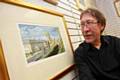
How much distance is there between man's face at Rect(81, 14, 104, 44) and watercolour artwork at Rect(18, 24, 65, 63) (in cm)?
23

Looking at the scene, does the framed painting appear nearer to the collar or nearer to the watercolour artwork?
the watercolour artwork

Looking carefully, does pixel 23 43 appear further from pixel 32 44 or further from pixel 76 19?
pixel 76 19

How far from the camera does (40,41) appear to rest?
4.04ft

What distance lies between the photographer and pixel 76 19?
2340 mm

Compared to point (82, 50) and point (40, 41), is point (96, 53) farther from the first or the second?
point (40, 41)

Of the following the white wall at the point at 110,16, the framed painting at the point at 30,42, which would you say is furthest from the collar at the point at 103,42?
the white wall at the point at 110,16

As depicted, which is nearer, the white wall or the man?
the man

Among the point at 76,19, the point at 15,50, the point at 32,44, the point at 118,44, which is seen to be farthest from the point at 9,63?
the point at 76,19

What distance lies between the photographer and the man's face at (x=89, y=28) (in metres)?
1.66

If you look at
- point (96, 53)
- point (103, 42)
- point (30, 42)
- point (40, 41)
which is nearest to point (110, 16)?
point (103, 42)

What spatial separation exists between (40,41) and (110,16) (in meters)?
2.89

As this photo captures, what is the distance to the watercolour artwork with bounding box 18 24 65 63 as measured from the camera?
108cm

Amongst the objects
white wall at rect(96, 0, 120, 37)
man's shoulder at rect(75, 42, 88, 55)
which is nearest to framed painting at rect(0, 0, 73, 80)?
man's shoulder at rect(75, 42, 88, 55)

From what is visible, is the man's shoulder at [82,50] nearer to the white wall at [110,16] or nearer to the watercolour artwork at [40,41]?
the watercolour artwork at [40,41]
